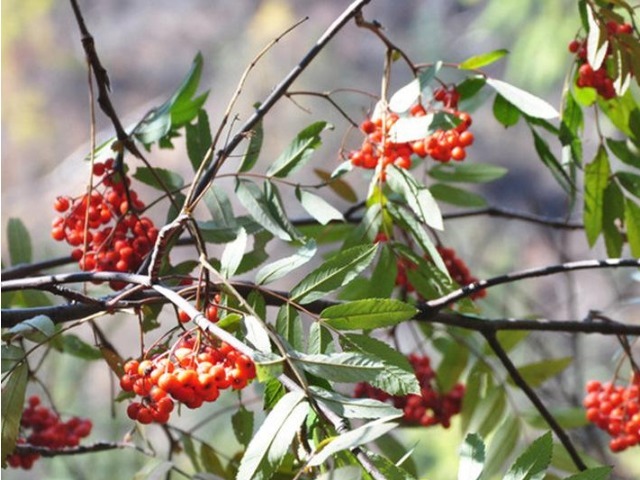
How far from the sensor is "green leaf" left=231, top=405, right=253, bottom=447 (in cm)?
61

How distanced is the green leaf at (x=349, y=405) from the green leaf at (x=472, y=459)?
4cm

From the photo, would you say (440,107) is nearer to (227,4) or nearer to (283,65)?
(283,65)

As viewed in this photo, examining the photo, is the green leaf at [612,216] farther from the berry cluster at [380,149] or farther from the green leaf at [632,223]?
the berry cluster at [380,149]

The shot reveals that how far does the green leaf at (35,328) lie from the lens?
0.49m

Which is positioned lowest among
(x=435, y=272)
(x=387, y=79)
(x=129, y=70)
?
(x=435, y=272)

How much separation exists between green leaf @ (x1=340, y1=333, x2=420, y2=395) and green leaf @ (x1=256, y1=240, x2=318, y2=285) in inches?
1.7

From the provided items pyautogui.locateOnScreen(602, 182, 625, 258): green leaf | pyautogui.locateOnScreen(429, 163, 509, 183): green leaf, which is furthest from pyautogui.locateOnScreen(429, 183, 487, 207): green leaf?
pyautogui.locateOnScreen(602, 182, 625, 258): green leaf

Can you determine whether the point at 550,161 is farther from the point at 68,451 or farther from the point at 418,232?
the point at 68,451

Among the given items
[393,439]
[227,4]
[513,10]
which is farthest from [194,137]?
[227,4]

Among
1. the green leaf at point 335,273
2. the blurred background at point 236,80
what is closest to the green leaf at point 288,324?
the green leaf at point 335,273

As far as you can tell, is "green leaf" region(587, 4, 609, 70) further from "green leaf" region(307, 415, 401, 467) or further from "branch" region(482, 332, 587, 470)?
"green leaf" region(307, 415, 401, 467)

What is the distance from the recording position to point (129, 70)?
116 inches

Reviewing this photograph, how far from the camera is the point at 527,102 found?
62 centimetres

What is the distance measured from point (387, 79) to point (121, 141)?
0.17 metres
